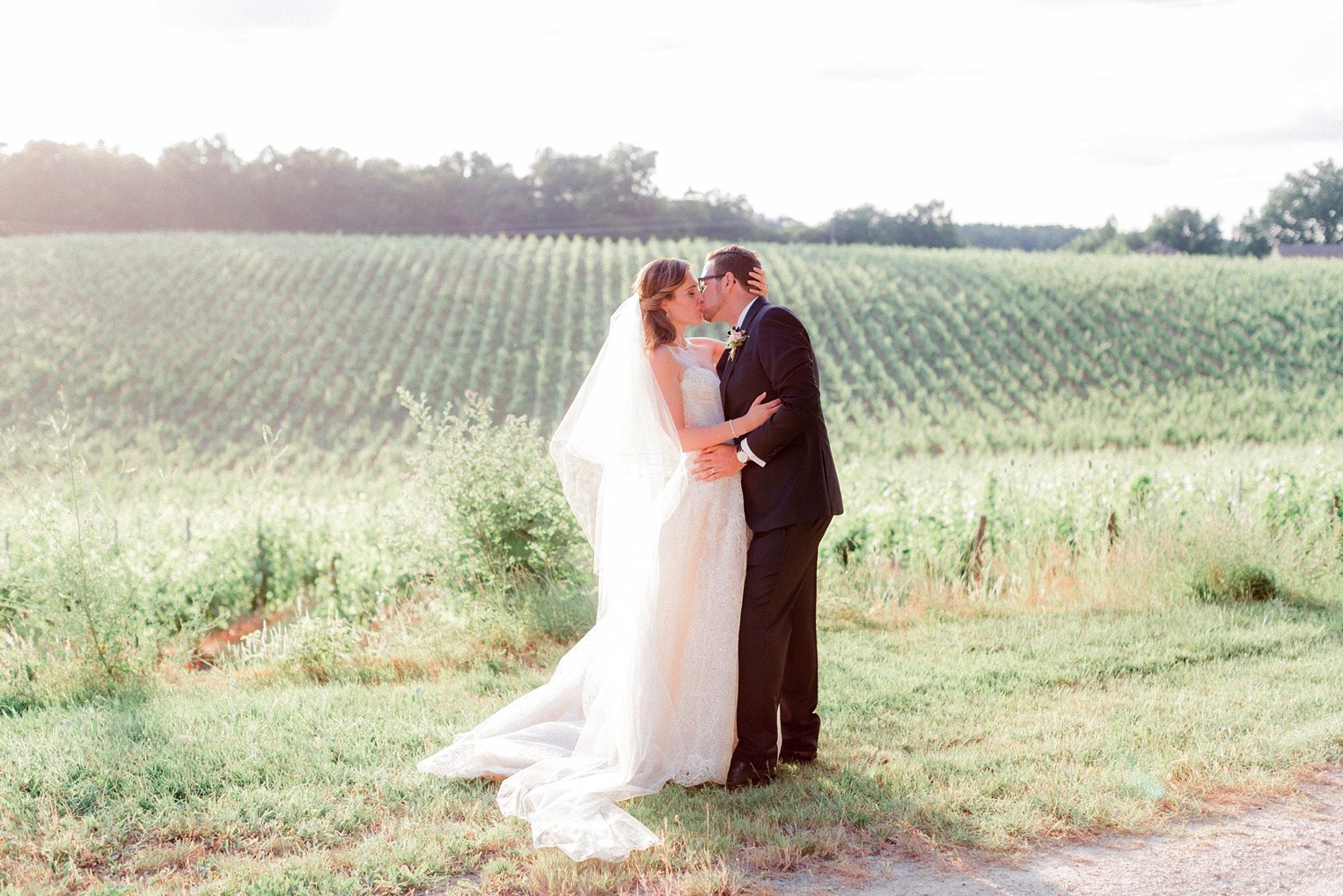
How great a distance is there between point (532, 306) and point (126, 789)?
31.5 meters

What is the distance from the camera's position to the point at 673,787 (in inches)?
175

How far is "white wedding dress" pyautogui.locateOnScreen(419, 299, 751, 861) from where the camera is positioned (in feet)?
14.5

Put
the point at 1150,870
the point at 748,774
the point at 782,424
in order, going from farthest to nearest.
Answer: the point at 748,774
the point at 782,424
the point at 1150,870

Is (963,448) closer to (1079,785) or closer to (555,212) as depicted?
(1079,785)

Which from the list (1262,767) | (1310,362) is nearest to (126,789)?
(1262,767)

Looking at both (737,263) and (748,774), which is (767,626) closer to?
(748,774)

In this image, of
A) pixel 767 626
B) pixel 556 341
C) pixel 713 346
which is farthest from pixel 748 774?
pixel 556 341

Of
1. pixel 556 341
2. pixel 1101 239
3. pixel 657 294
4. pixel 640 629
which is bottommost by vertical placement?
pixel 640 629

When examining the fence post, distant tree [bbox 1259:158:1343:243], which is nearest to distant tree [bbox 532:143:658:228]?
distant tree [bbox 1259:158:1343:243]

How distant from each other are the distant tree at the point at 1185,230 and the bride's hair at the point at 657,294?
102 m

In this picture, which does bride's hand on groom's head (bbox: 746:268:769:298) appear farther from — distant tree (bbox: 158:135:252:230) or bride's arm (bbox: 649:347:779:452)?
distant tree (bbox: 158:135:252:230)

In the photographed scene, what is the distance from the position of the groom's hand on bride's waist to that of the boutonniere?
18.8 inches

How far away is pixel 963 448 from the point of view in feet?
77.2

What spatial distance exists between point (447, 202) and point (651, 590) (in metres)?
74.9
